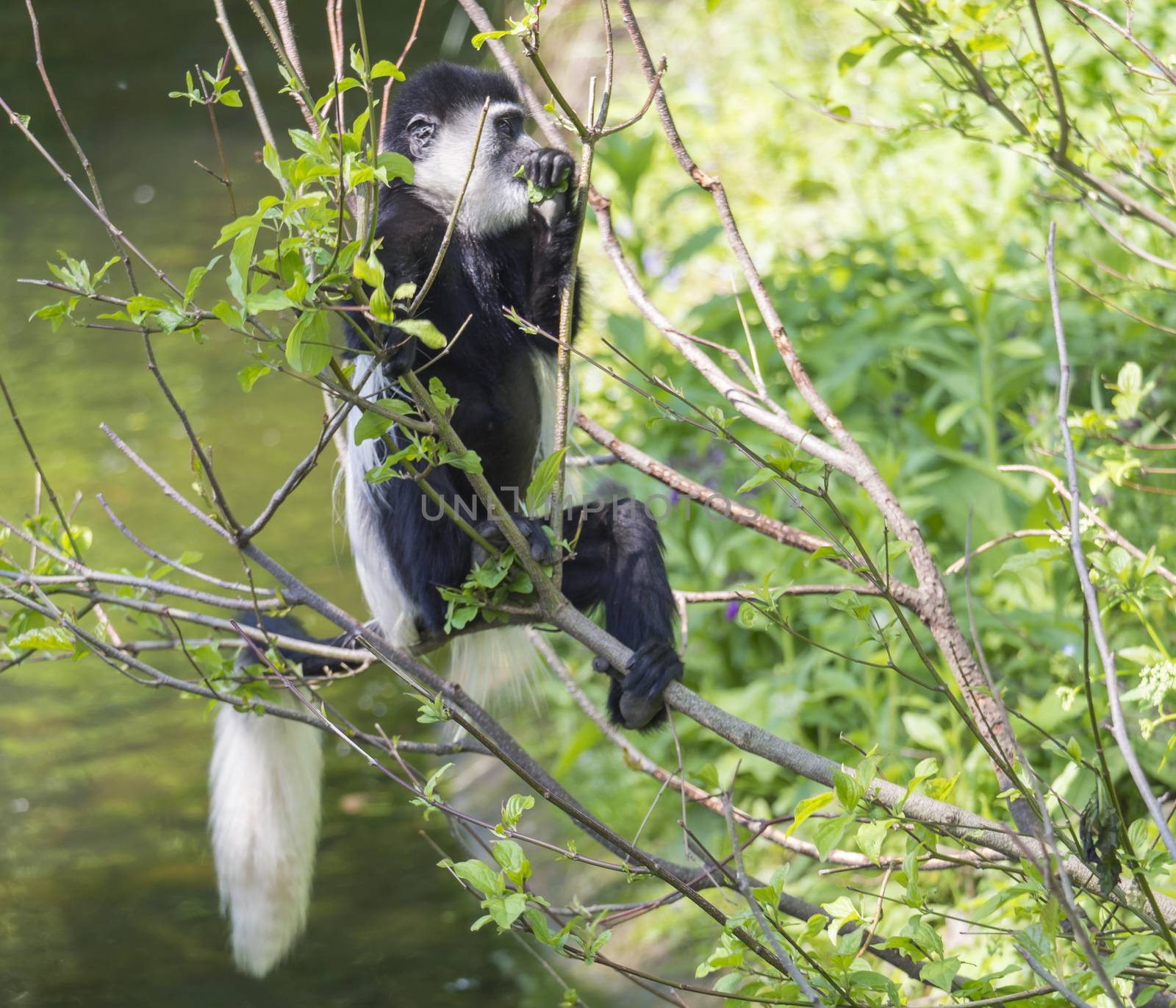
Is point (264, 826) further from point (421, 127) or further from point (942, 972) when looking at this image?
point (942, 972)

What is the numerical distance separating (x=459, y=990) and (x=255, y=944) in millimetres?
883

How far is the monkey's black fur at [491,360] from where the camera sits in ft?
7.41

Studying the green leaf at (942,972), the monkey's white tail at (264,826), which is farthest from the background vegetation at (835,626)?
the monkey's white tail at (264,826)

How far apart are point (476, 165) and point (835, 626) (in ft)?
4.81

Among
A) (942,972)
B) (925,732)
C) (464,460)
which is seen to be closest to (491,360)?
(464,460)

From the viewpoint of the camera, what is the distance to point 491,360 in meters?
2.49

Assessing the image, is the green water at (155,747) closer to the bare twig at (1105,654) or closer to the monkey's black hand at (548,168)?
the monkey's black hand at (548,168)

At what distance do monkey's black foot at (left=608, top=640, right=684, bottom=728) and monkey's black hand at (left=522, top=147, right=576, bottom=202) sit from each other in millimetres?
797

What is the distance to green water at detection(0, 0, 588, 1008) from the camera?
10.5 ft

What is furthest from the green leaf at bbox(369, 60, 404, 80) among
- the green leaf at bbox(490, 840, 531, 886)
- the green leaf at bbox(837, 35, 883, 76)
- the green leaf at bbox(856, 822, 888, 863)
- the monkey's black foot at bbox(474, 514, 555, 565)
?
the green leaf at bbox(837, 35, 883, 76)

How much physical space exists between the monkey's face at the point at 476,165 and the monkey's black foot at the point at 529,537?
0.69m

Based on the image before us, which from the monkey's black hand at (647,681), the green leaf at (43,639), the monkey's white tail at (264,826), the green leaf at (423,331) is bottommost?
the monkey's white tail at (264,826)

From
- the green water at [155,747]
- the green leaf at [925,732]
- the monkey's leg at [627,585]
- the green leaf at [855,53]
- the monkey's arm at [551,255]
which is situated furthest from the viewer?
the green water at [155,747]

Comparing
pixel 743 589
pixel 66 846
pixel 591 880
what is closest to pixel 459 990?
pixel 591 880
